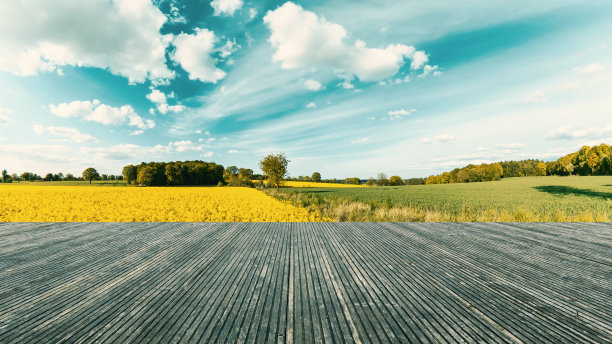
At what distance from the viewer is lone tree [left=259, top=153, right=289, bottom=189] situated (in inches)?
1420

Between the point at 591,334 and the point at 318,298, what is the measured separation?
7.51ft

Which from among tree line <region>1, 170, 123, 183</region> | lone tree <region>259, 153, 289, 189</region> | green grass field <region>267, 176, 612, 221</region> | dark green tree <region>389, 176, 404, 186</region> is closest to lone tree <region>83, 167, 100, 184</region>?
tree line <region>1, 170, 123, 183</region>

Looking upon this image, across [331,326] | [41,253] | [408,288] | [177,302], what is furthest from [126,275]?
[408,288]

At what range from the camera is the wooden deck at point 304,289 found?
2.04m

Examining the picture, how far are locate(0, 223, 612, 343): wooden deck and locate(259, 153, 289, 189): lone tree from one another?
101 feet

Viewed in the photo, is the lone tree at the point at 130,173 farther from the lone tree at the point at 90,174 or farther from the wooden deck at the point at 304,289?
the wooden deck at the point at 304,289

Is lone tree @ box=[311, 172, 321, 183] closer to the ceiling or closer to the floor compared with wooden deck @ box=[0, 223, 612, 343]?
closer to the ceiling

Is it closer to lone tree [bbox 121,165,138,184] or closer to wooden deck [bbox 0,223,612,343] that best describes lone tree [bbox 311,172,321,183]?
lone tree [bbox 121,165,138,184]

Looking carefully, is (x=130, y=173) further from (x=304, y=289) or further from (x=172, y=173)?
(x=304, y=289)

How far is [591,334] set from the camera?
2.07 meters

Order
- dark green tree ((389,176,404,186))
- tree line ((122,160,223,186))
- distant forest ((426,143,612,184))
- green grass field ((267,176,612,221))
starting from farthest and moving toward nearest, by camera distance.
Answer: dark green tree ((389,176,404,186)) → distant forest ((426,143,612,184)) → tree line ((122,160,223,186)) → green grass field ((267,176,612,221))

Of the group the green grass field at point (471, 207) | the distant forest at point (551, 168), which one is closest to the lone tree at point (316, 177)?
the distant forest at point (551, 168)

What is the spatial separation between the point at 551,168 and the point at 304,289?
106 metres

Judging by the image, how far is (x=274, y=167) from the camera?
36.1 m
